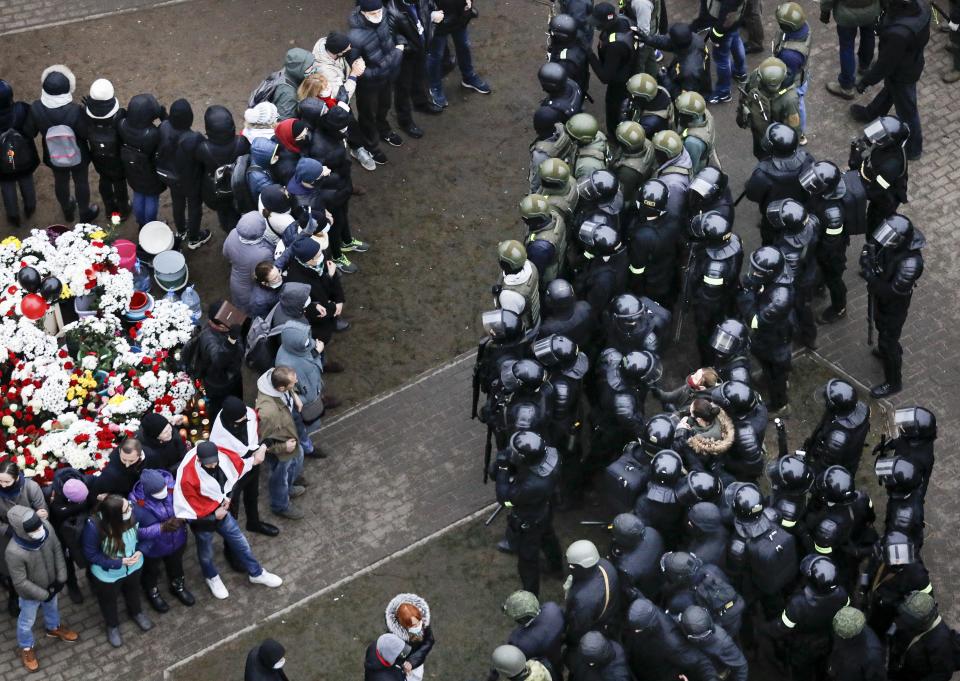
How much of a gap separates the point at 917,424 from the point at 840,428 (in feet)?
2.21

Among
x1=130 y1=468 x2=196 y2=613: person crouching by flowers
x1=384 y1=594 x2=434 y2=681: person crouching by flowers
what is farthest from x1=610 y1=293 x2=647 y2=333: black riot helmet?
x1=130 y1=468 x2=196 y2=613: person crouching by flowers

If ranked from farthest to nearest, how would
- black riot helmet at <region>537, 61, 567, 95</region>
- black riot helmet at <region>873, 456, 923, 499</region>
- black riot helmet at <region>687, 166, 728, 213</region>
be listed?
black riot helmet at <region>537, 61, 567, 95</region>
black riot helmet at <region>687, 166, 728, 213</region>
black riot helmet at <region>873, 456, 923, 499</region>

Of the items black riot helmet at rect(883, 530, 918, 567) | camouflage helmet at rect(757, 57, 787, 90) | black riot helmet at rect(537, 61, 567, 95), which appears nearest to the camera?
black riot helmet at rect(883, 530, 918, 567)

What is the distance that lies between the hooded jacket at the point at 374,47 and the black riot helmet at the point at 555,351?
494 centimetres

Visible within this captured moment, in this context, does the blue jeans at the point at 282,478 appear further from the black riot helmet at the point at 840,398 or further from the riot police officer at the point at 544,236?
the black riot helmet at the point at 840,398

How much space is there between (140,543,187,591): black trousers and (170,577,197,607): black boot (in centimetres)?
4

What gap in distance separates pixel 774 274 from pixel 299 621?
5.26 m

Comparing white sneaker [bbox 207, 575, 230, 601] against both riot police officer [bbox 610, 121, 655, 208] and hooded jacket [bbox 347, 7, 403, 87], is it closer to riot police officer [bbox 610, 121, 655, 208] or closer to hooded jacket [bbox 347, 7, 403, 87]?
riot police officer [bbox 610, 121, 655, 208]

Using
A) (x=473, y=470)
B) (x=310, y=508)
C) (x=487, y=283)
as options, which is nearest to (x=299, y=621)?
(x=310, y=508)

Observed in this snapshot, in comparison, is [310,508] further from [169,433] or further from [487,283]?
[487,283]

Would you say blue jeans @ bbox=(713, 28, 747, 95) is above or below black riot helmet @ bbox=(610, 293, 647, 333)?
below

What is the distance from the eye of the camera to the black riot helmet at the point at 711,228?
1582cm

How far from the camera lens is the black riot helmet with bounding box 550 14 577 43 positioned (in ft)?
60.5

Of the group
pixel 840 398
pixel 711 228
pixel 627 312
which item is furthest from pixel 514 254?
pixel 840 398
